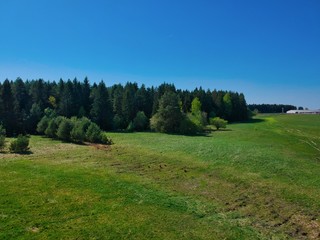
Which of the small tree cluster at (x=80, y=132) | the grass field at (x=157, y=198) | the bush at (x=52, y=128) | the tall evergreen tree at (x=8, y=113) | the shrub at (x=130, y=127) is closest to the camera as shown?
the grass field at (x=157, y=198)

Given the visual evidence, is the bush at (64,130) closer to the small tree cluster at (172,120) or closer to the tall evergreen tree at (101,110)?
the tall evergreen tree at (101,110)

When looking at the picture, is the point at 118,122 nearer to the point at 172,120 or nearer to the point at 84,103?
the point at 84,103

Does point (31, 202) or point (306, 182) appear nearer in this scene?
point (31, 202)

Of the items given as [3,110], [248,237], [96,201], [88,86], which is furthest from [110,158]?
[88,86]

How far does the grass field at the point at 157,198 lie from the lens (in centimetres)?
1823

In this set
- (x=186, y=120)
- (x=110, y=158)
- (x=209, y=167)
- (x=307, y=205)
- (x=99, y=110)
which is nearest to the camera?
(x=307, y=205)

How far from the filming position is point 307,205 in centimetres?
2369

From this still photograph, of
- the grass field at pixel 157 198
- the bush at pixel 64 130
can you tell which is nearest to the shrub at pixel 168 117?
the bush at pixel 64 130

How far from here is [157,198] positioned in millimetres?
24391

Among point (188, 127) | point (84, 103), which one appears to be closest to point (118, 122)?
point (84, 103)

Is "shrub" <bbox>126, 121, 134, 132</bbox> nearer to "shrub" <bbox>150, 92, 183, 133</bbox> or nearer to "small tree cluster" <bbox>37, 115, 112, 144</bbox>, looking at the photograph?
"shrub" <bbox>150, 92, 183, 133</bbox>

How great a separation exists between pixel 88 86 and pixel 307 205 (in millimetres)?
89367

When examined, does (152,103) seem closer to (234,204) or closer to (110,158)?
(110,158)

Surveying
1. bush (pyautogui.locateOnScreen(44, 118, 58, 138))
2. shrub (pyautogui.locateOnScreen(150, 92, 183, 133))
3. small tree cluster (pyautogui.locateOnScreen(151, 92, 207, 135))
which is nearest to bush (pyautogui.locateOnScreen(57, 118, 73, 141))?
bush (pyautogui.locateOnScreen(44, 118, 58, 138))
